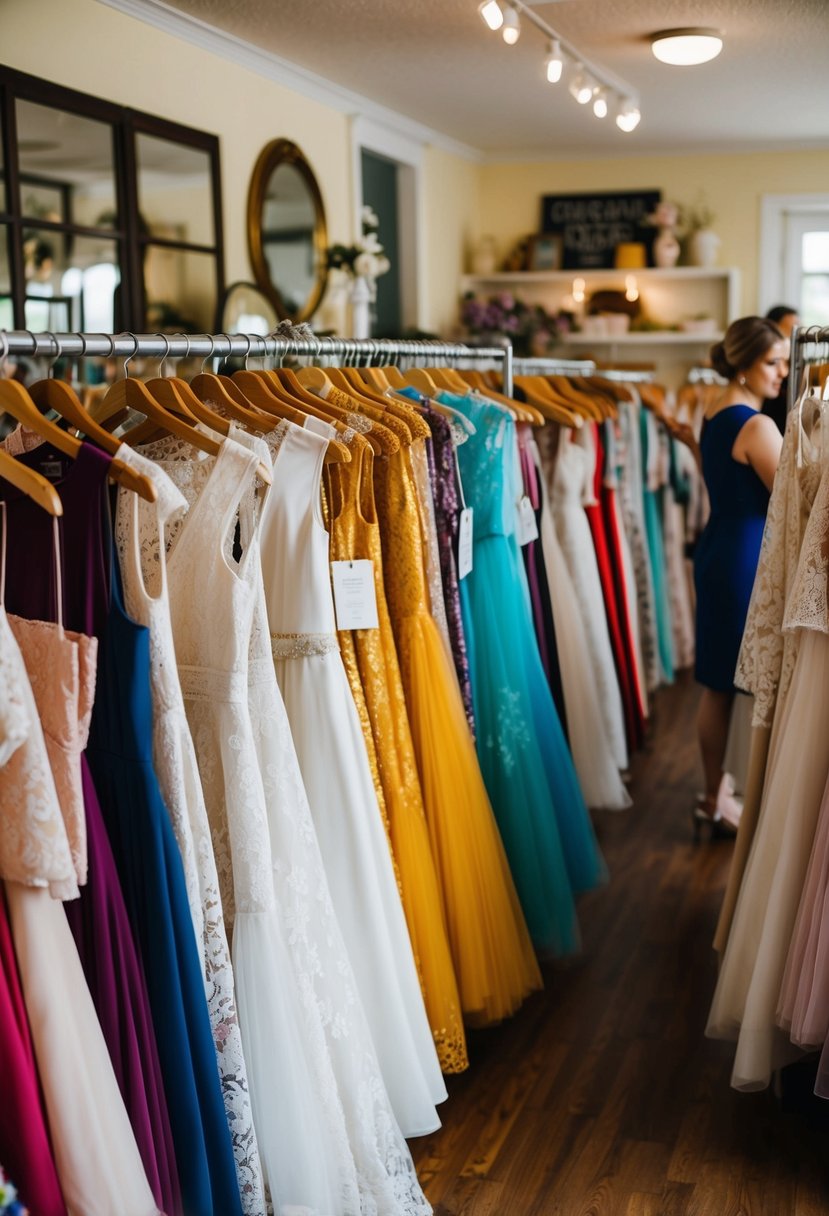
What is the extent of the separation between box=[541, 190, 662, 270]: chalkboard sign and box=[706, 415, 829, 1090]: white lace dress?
5.72m

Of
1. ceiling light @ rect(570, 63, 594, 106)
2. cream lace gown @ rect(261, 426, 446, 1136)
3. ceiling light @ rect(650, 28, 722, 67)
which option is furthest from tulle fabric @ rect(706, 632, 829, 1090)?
ceiling light @ rect(650, 28, 722, 67)

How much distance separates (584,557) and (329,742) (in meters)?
1.83

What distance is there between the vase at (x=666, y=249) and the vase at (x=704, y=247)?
105mm

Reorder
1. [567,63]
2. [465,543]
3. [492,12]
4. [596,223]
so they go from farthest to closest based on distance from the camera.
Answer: [596,223], [567,63], [492,12], [465,543]

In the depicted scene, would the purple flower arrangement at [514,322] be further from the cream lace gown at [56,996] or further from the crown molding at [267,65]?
the cream lace gown at [56,996]

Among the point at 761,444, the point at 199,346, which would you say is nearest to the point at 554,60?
the point at 761,444

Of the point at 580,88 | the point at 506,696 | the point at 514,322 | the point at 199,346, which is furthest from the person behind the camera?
the point at 514,322

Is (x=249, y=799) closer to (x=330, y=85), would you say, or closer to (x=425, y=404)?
(x=425, y=404)

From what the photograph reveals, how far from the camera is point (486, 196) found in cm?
792

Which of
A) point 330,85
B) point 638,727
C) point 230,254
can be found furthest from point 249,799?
point 330,85

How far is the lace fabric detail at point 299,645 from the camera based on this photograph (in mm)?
2090

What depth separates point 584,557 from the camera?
12.3ft

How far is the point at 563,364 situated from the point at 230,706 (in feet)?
9.11

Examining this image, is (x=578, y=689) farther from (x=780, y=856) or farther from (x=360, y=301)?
(x=360, y=301)
